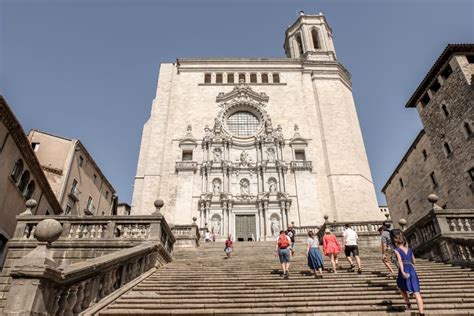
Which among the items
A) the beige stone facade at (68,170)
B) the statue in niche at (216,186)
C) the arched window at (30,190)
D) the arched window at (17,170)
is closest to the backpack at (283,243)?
the arched window at (17,170)

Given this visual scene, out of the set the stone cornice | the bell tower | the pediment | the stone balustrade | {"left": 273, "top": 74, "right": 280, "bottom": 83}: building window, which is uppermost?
the bell tower

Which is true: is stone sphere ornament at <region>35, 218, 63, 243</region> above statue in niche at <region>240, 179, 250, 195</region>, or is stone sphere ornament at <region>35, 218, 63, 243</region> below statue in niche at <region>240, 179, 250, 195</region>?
below

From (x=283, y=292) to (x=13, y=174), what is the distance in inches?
651

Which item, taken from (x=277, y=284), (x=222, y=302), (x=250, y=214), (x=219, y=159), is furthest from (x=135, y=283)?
(x=219, y=159)

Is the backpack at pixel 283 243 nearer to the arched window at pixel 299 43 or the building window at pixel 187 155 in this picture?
the building window at pixel 187 155

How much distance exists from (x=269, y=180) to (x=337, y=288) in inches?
777

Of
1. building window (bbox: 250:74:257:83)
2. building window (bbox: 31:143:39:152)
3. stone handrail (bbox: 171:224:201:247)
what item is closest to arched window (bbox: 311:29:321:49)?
building window (bbox: 250:74:257:83)

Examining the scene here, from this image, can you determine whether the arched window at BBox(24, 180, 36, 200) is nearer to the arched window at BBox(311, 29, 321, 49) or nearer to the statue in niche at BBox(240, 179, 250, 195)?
the statue in niche at BBox(240, 179, 250, 195)

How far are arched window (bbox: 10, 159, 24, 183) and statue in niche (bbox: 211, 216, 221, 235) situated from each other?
42.9ft

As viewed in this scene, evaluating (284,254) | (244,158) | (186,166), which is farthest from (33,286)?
(244,158)

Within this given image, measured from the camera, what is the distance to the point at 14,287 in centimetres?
447

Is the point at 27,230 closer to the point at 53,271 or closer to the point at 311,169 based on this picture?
the point at 53,271

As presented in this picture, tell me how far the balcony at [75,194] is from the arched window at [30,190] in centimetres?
572

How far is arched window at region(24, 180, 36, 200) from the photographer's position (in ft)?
61.7
